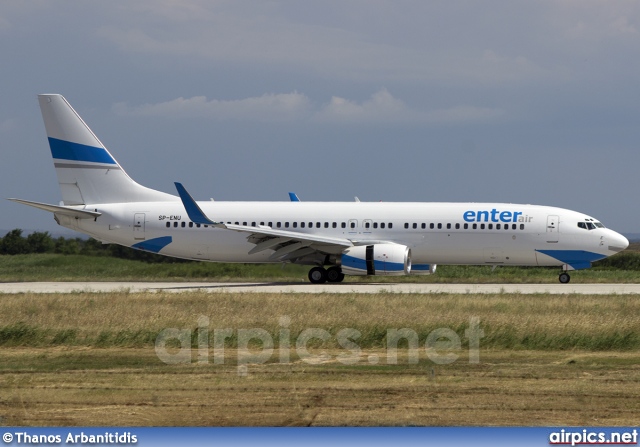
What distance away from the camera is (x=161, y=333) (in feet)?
65.1

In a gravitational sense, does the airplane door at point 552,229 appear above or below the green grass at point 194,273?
above

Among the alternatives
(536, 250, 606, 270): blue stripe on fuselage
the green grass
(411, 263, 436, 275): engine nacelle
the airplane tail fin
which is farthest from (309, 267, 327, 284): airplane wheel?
(536, 250, 606, 270): blue stripe on fuselage

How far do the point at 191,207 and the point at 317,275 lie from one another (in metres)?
5.81

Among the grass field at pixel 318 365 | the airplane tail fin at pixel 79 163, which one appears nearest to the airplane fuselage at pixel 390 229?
the airplane tail fin at pixel 79 163

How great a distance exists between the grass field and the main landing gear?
10030 mm

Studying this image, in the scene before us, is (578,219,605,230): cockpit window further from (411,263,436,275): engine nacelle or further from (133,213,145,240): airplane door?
(133,213,145,240): airplane door

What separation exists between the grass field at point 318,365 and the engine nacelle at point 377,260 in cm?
756

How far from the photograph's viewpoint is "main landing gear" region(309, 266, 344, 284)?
36.7 meters

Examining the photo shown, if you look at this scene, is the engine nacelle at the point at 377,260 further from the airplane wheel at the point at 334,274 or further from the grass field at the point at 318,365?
the grass field at the point at 318,365

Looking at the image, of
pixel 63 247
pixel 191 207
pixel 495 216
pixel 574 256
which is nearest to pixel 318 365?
pixel 191 207

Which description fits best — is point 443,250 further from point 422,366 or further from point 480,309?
point 422,366

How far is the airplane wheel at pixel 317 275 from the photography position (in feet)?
120

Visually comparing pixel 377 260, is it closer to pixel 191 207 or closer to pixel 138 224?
pixel 191 207

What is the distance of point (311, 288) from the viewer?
34000mm
